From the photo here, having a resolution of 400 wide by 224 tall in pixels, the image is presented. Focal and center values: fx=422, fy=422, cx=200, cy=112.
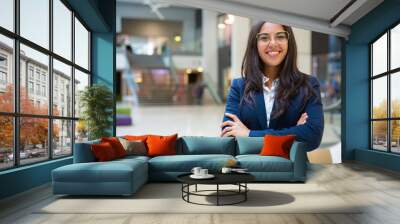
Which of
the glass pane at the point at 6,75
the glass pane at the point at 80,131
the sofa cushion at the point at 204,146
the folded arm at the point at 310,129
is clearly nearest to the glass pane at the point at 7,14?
the glass pane at the point at 6,75

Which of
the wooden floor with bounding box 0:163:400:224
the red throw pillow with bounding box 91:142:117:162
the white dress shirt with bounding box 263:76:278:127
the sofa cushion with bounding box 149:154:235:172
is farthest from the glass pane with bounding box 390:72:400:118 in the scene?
the red throw pillow with bounding box 91:142:117:162

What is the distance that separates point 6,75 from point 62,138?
236cm

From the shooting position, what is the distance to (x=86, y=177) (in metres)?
5.22

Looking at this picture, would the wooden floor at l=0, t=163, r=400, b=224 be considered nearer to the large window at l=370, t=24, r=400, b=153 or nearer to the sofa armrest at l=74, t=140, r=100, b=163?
the sofa armrest at l=74, t=140, r=100, b=163

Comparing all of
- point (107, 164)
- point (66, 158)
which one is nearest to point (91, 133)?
point (66, 158)

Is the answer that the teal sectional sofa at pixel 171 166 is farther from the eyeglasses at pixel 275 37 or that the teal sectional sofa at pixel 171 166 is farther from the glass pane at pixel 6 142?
the eyeglasses at pixel 275 37

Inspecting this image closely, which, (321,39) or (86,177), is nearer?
(86,177)

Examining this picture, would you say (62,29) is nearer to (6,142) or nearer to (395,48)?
(6,142)

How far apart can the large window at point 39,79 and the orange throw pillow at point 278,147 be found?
11.6 feet

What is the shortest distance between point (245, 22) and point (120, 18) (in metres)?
17.5

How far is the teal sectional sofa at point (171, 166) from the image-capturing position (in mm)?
5227

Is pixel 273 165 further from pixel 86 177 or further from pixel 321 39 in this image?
pixel 321 39

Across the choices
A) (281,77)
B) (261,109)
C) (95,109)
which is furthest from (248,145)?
(95,109)

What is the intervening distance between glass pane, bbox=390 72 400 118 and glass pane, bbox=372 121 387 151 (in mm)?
499
